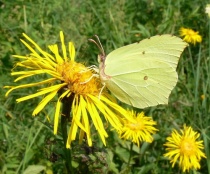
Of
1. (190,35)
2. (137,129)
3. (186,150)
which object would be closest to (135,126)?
(137,129)

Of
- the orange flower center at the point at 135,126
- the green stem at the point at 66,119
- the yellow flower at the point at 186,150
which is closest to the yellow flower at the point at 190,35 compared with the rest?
the yellow flower at the point at 186,150

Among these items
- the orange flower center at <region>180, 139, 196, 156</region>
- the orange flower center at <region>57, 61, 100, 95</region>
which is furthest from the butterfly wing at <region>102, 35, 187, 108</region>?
the orange flower center at <region>180, 139, 196, 156</region>

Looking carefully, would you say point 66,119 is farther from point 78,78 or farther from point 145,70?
point 145,70

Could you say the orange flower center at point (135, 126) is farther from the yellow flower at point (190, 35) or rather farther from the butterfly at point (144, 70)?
the yellow flower at point (190, 35)

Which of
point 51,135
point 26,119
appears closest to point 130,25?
point 26,119

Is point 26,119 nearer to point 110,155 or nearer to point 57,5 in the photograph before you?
point 110,155

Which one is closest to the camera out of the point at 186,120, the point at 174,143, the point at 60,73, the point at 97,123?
the point at 97,123
